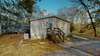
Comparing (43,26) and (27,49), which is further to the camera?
(43,26)

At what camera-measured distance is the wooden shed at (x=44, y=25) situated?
19.6 m

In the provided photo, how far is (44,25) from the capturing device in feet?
64.8

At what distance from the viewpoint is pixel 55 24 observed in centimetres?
2028

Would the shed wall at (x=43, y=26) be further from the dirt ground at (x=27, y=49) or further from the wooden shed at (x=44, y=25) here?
the dirt ground at (x=27, y=49)

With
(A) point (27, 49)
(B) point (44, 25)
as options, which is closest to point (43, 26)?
(B) point (44, 25)

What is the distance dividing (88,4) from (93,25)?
11.7ft

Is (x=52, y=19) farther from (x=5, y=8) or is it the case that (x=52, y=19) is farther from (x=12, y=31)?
(x=12, y=31)

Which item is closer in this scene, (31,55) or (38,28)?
(31,55)

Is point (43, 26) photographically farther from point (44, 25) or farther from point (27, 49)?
point (27, 49)

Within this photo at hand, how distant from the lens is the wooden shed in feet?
64.4

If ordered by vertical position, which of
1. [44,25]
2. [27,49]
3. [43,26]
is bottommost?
[27,49]

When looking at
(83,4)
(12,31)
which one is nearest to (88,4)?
(83,4)

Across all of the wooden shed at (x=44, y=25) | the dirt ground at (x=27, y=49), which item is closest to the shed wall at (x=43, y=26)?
the wooden shed at (x=44, y=25)

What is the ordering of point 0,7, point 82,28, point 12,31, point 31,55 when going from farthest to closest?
point 82,28 < point 12,31 < point 0,7 < point 31,55
